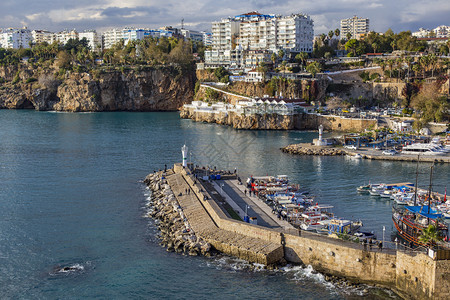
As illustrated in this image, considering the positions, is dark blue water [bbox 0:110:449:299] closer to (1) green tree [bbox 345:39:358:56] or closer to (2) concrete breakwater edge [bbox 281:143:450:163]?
(2) concrete breakwater edge [bbox 281:143:450:163]

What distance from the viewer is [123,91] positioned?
138m

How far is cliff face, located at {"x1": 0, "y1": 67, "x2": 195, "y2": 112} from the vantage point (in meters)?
135

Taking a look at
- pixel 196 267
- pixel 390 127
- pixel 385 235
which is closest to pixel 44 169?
pixel 196 267

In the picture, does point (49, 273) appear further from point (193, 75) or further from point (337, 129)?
point (193, 75)

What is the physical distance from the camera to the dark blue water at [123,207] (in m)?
27.3

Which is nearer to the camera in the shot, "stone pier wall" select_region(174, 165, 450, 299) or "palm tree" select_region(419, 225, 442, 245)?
"stone pier wall" select_region(174, 165, 450, 299)

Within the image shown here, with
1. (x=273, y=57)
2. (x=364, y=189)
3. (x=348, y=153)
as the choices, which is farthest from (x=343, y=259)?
(x=273, y=57)

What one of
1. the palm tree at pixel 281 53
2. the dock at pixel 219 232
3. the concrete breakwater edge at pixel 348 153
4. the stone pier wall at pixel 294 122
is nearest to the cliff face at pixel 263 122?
the stone pier wall at pixel 294 122

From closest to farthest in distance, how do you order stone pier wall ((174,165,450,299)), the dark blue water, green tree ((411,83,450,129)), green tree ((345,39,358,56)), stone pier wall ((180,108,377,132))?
stone pier wall ((174,165,450,299)) < the dark blue water < green tree ((411,83,450,129)) < stone pier wall ((180,108,377,132)) < green tree ((345,39,358,56))

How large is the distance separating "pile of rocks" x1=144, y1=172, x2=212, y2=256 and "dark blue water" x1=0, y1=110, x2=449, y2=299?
864 millimetres

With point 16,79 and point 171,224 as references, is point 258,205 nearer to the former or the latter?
point 171,224

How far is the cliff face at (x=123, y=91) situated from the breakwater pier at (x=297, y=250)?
97.1m

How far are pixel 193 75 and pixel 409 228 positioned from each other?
112 m

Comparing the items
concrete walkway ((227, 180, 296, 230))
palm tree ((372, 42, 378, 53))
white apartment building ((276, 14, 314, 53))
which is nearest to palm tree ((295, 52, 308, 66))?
white apartment building ((276, 14, 314, 53))
